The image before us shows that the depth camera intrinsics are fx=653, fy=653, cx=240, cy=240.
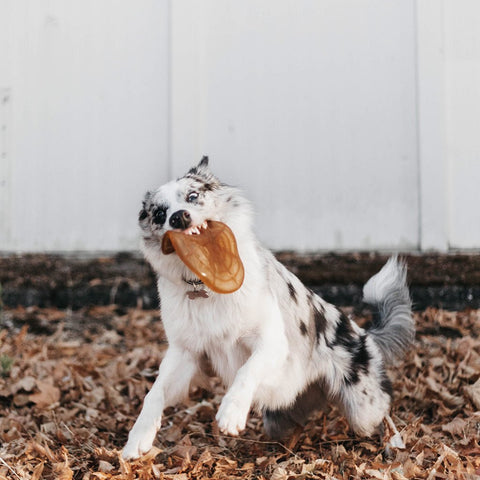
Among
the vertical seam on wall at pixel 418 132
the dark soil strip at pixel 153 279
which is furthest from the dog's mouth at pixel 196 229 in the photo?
the vertical seam on wall at pixel 418 132

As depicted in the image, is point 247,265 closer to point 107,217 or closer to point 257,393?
point 257,393

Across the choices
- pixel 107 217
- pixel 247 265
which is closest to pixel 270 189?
pixel 107 217

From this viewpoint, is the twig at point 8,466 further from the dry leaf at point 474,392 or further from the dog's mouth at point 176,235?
the dry leaf at point 474,392

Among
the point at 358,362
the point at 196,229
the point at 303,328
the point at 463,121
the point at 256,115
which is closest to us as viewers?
the point at 196,229

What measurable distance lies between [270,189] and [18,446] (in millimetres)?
3886

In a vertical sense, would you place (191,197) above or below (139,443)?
above

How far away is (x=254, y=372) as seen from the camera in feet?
8.89

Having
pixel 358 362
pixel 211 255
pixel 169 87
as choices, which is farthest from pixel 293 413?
pixel 169 87

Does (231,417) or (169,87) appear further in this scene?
(169,87)

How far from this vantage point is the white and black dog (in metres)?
2.76

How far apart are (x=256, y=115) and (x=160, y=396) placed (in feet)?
13.8

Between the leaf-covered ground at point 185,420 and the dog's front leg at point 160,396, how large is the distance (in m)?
0.07

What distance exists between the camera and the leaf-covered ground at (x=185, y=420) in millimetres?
2777

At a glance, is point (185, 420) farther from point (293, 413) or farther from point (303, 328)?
point (303, 328)
